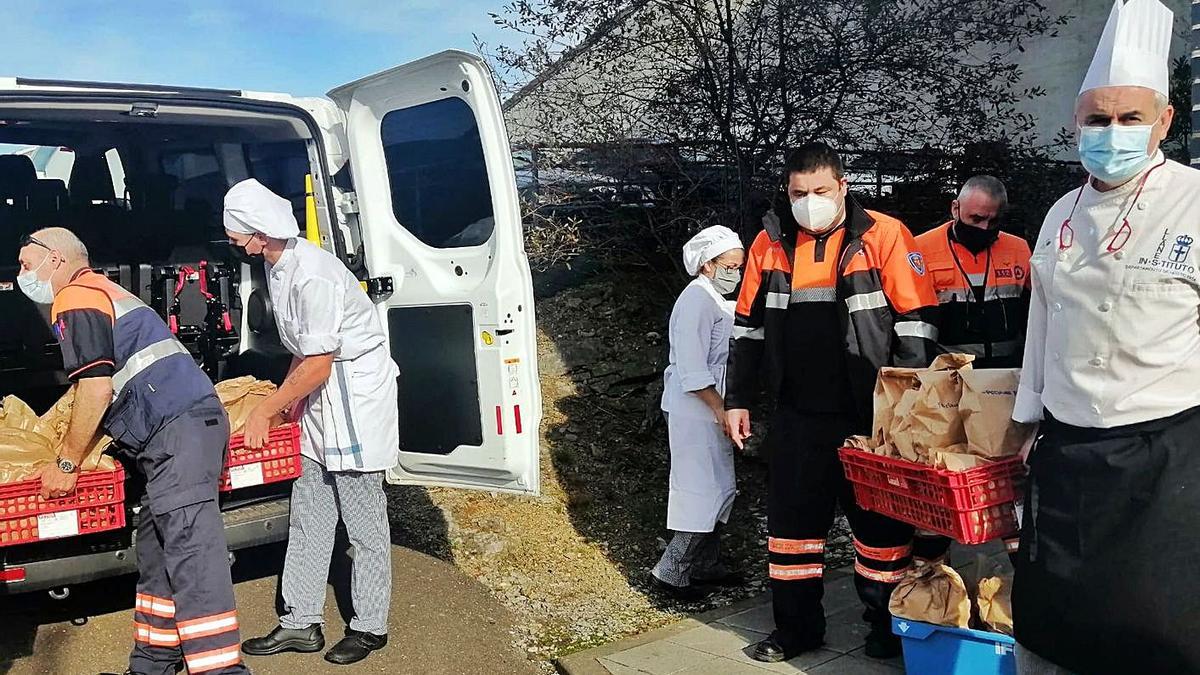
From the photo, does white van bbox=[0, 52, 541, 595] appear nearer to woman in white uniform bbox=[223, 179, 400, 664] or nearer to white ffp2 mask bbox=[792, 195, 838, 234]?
woman in white uniform bbox=[223, 179, 400, 664]

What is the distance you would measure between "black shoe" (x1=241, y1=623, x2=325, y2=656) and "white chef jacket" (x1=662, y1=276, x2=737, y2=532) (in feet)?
5.54

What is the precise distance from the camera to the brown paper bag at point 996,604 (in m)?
3.34

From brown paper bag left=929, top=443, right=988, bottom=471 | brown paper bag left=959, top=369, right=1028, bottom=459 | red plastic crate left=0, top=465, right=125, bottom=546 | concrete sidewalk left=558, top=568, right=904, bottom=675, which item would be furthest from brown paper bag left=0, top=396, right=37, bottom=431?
brown paper bag left=959, top=369, right=1028, bottom=459

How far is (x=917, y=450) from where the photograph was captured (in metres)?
3.20

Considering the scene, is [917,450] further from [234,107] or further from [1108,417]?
[234,107]

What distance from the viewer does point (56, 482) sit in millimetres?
3502

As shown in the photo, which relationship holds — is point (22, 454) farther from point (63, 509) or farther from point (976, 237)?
point (976, 237)

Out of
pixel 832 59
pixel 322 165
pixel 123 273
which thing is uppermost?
pixel 832 59

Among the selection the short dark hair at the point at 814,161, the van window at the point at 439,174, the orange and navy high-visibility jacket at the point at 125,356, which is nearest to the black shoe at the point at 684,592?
the van window at the point at 439,174

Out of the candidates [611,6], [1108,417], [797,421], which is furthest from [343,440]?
[611,6]

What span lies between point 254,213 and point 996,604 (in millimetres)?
3097

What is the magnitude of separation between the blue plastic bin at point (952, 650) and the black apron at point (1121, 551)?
2.57 feet

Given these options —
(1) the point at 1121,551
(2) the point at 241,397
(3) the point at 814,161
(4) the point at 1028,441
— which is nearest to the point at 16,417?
(2) the point at 241,397

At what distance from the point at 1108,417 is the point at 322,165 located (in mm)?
3804
